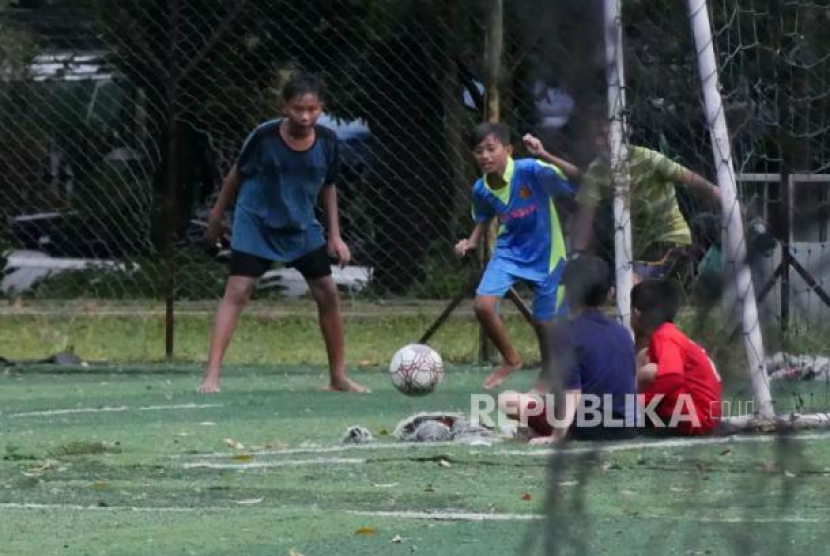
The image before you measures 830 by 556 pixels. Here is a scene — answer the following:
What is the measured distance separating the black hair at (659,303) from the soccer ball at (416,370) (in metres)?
6.92

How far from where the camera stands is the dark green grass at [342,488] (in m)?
2.63

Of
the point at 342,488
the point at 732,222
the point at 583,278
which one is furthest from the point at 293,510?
the point at 583,278

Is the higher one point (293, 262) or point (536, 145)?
point (293, 262)

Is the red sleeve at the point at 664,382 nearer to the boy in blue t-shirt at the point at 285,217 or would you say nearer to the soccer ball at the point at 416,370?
the soccer ball at the point at 416,370

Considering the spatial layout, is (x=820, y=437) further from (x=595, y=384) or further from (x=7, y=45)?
(x=7, y=45)

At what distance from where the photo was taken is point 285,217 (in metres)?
11.7

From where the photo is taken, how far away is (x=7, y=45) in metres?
15.3

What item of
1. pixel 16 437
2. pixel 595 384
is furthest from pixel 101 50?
pixel 595 384

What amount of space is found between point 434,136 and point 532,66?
11734 mm

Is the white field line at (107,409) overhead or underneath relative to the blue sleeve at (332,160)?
underneath

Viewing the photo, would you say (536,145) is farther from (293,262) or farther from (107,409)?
(293,262)

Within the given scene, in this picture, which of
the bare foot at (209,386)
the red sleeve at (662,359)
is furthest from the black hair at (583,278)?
the bare foot at (209,386)

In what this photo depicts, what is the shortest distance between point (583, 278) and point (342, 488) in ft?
15.5

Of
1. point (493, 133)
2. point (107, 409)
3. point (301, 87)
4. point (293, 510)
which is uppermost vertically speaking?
point (301, 87)
